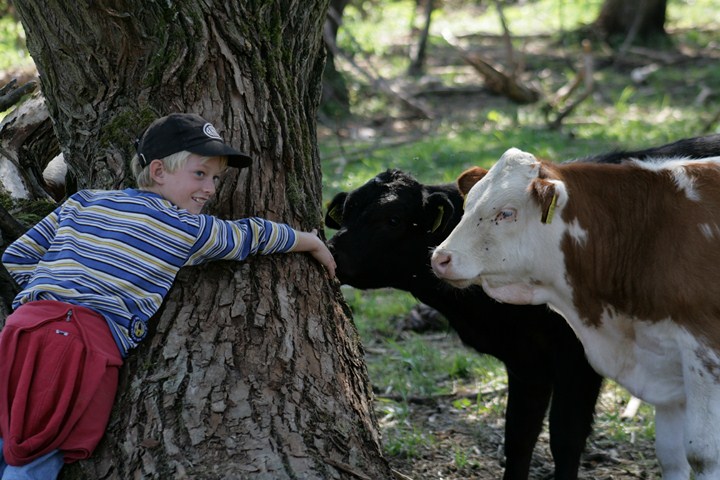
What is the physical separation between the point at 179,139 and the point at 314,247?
795 millimetres

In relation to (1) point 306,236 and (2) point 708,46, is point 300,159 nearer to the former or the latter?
(1) point 306,236

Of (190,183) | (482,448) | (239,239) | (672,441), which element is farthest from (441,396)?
(190,183)

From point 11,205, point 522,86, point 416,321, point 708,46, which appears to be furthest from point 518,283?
point 708,46

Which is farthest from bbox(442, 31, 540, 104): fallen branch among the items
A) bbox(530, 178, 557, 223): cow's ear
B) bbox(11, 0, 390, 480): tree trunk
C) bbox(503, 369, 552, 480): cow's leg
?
bbox(530, 178, 557, 223): cow's ear

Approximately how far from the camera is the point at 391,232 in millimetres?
5348

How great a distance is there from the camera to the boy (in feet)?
11.8

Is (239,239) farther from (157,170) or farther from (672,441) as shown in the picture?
(672,441)

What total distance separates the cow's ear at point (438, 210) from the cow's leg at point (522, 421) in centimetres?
88

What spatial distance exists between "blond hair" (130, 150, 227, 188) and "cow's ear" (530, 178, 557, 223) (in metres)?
1.30

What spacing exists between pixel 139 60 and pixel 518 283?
1.93 m

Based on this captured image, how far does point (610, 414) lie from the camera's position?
19.2ft

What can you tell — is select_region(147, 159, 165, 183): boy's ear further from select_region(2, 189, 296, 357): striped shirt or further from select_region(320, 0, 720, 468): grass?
select_region(320, 0, 720, 468): grass

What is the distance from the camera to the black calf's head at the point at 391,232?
5.27 metres

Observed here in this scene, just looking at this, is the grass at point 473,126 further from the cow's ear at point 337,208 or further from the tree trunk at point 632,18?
the cow's ear at point 337,208
